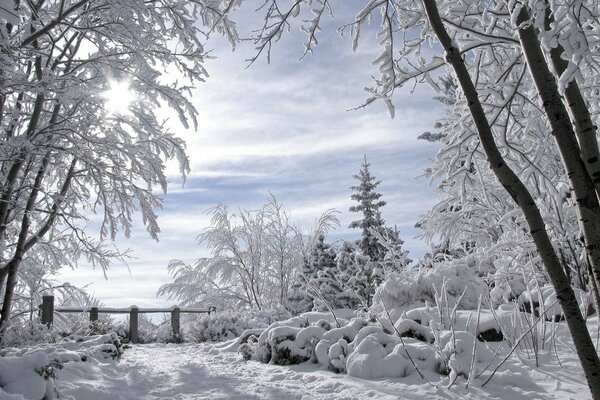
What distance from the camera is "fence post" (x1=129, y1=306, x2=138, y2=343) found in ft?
44.3

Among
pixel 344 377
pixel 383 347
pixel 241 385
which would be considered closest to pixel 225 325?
pixel 241 385

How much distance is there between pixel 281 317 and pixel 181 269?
7.99 metres

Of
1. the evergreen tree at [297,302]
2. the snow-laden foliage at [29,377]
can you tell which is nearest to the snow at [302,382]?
the snow-laden foliage at [29,377]

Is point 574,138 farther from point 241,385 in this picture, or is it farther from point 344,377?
point 241,385

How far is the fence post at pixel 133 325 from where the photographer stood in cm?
1351

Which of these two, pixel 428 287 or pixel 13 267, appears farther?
pixel 428 287

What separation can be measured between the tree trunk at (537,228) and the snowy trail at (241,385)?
1.82m

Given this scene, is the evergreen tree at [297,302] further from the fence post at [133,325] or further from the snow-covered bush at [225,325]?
the fence post at [133,325]

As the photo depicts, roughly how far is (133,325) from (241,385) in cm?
952

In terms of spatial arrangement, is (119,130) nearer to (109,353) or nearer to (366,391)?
(109,353)

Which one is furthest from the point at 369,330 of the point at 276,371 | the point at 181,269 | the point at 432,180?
the point at 181,269

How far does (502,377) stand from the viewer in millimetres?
4371

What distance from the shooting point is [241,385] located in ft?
17.1

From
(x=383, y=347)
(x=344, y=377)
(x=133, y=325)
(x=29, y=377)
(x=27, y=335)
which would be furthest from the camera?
(x=133, y=325)
